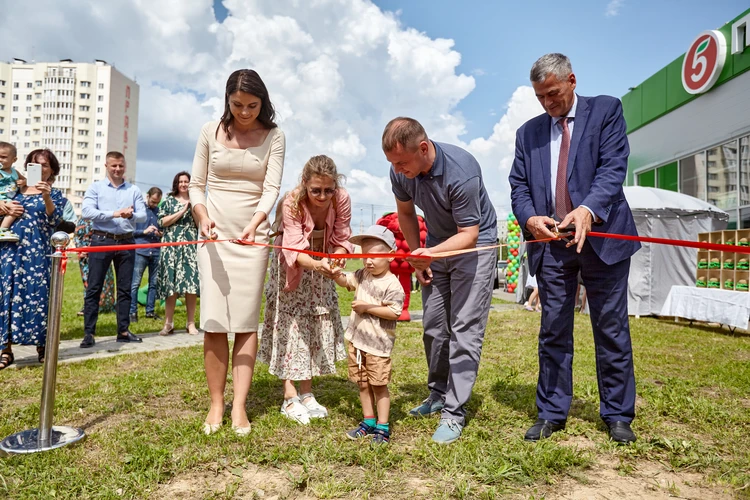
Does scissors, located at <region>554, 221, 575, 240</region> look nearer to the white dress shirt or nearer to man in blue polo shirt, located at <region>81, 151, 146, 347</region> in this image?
the white dress shirt

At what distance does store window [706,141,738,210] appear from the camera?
47.2ft

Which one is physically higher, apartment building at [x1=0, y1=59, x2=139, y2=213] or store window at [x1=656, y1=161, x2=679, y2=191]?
apartment building at [x1=0, y1=59, x2=139, y2=213]

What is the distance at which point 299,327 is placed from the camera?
385 cm

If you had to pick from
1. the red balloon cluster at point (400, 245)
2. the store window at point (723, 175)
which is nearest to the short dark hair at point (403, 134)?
the red balloon cluster at point (400, 245)

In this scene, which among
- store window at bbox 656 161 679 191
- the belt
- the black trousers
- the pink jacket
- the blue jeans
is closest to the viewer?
the pink jacket

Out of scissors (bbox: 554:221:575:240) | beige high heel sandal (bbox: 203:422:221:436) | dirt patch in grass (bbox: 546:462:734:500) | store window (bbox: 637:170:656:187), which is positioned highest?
store window (bbox: 637:170:656:187)

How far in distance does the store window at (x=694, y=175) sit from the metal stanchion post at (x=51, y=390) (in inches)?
677

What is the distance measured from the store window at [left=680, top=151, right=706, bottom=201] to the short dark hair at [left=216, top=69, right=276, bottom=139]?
16.1m

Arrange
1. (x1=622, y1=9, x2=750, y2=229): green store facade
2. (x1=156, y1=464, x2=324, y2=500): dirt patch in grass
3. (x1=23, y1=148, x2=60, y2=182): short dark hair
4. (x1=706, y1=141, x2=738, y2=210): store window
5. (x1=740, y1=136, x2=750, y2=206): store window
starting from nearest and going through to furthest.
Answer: (x1=156, y1=464, x2=324, y2=500): dirt patch in grass
(x1=23, y1=148, x2=60, y2=182): short dark hair
(x1=740, y1=136, x2=750, y2=206): store window
(x1=622, y1=9, x2=750, y2=229): green store facade
(x1=706, y1=141, x2=738, y2=210): store window

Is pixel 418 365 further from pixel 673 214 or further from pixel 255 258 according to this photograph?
pixel 673 214

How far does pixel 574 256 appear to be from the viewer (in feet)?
10.9

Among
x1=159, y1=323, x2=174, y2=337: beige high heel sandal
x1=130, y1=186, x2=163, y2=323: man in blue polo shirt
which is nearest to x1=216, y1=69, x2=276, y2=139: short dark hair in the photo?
x1=159, y1=323, x2=174, y2=337: beige high heel sandal

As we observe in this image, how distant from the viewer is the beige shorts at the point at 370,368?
319cm

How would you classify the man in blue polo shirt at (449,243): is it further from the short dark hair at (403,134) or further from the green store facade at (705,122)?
the green store facade at (705,122)
